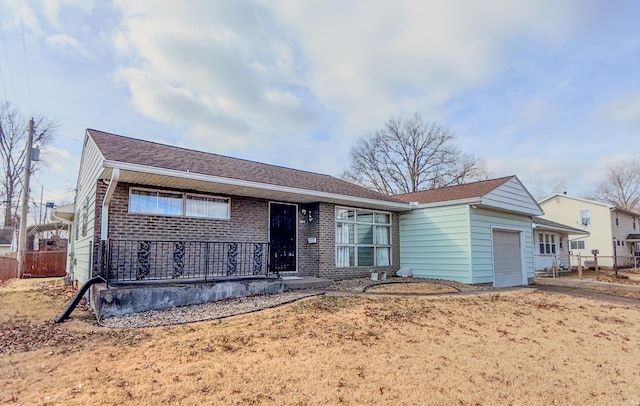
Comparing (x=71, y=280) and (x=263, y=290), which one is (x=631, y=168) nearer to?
(x=263, y=290)

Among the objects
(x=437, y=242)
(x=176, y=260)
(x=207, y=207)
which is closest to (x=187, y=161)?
(x=207, y=207)

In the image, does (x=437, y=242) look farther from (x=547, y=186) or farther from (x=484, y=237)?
(x=547, y=186)

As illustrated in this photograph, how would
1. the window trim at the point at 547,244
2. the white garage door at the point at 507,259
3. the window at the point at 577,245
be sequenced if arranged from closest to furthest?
Answer: 1. the white garage door at the point at 507,259
2. the window trim at the point at 547,244
3. the window at the point at 577,245

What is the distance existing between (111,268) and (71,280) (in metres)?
7.16

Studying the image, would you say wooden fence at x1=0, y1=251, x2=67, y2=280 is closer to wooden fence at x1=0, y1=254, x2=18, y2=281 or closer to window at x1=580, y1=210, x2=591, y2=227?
wooden fence at x1=0, y1=254, x2=18, y2=281

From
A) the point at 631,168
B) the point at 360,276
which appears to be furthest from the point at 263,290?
the point at 631,168

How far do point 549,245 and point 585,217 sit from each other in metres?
7.76

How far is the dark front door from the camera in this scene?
33.1 ft

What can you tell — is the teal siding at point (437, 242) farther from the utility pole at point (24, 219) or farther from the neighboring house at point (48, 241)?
the neighboring house at point (48, 241)

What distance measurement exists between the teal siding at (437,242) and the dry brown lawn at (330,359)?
430 centimetres

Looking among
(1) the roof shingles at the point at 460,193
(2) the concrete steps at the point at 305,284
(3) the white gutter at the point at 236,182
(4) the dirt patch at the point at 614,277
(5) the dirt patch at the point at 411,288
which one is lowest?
(4) the dirt patch at the point at 614,277

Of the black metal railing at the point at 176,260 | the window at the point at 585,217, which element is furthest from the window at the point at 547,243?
the black metal railing at the point at 176,260

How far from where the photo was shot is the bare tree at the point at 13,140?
77.0ft

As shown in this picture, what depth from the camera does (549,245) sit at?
72.0ft
